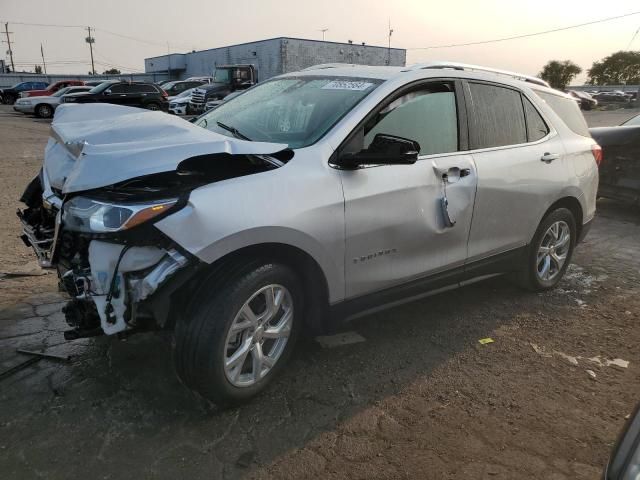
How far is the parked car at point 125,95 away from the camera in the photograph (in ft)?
71.2

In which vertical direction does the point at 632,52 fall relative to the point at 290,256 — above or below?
above

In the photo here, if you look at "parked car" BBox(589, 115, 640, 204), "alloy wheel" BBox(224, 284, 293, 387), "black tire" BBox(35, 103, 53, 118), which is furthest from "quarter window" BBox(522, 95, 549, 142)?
"black tire" BBox(35, 103, 53, 118)

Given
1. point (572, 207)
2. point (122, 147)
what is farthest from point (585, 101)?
point (122, 147)

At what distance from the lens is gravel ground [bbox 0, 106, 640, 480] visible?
2.41 m

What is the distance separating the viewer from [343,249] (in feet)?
9.39

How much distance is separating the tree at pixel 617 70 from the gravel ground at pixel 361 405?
291ft

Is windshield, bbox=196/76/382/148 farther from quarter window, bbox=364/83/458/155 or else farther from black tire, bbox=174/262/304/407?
black tire, bbox=174/262/304/407

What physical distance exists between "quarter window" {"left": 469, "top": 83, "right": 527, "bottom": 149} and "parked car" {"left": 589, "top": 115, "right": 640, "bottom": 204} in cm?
408

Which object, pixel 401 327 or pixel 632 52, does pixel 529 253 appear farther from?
pixel 632 52

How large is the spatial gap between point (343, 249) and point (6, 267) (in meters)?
3.53

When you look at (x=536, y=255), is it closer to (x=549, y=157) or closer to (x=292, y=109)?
(x=549, y=157)

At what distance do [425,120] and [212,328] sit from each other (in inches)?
76.6

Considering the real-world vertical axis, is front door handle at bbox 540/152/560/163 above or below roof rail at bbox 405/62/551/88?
below

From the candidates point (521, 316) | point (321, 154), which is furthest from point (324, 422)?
point (521, 316)
